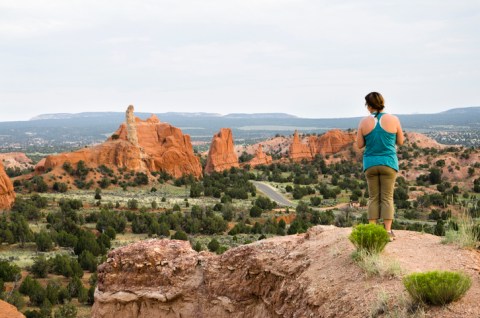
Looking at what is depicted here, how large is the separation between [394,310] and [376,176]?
2.94m

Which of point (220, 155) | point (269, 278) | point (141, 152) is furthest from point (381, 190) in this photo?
point (220, 155)

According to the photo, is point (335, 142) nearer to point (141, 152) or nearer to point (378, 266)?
point (141, 152)

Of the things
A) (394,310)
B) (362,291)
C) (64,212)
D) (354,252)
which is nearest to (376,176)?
(354,252)

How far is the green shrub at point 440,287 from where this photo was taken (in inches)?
202

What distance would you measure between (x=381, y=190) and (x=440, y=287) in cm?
294

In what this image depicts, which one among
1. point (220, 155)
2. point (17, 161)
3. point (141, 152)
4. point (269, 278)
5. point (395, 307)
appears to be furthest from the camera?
point (17, 161)

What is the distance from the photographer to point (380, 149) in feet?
25.4

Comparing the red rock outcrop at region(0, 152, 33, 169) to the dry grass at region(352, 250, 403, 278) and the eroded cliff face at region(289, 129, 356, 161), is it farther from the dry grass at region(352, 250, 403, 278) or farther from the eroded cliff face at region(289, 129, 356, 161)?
the dry grass at region(352, 250, 403, 278)

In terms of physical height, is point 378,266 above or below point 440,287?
below

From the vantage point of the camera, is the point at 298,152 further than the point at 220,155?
Yes

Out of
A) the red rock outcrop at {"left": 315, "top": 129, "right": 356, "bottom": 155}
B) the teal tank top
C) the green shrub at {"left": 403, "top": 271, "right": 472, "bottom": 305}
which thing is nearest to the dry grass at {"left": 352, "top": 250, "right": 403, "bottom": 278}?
the green shrub at {"left": 403, "top": 271, "right": 472, "bottom": 305}

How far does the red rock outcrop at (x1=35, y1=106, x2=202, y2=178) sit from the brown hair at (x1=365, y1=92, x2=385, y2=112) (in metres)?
63.8

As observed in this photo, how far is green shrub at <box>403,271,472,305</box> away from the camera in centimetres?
513

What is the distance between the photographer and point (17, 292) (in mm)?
23828
